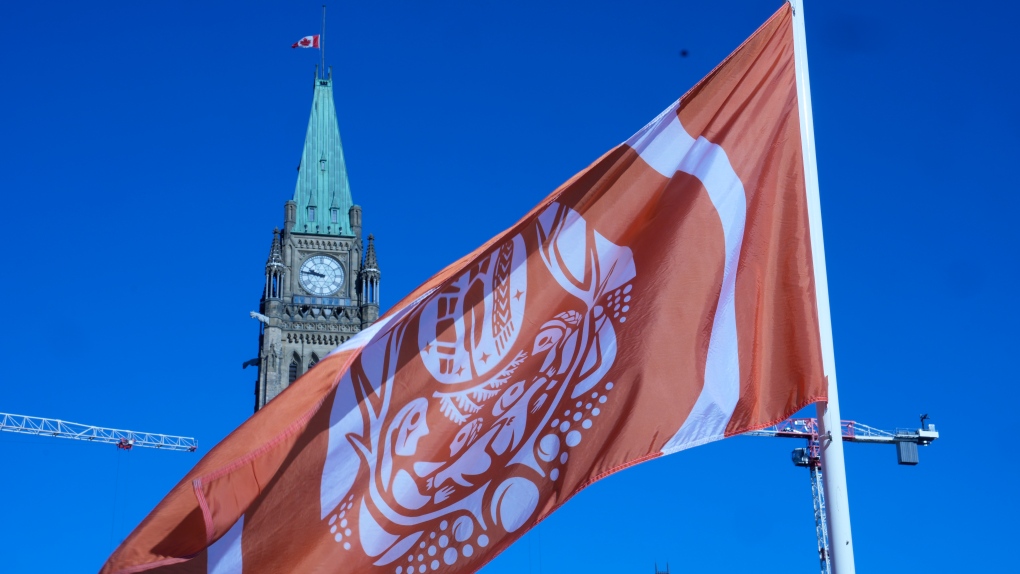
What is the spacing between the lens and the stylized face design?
11.6 meters

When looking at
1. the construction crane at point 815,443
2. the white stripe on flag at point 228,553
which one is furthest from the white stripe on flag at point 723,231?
the construction crane at point 815,443

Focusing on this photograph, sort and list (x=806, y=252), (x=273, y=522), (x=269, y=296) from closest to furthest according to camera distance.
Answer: (x=806, y=252) → (x=273, y=522) → (x=269, y=296)

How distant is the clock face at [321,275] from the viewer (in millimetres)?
121562

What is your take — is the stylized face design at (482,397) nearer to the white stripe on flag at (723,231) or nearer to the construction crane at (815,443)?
the white stripe on flag at (723,231)

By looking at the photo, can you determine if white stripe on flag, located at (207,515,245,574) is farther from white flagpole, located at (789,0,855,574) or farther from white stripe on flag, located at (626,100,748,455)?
white flagpole, located at (789,0,855,574)

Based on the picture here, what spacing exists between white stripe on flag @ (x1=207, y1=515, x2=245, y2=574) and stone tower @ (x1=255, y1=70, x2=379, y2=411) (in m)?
102

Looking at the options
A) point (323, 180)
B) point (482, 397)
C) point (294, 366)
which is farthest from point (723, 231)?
point (323, 180)

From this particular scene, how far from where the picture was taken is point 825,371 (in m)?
10.7

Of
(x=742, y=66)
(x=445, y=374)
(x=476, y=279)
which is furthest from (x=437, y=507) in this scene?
(x=742, y=66)

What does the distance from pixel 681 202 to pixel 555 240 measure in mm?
1052

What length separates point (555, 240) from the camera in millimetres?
12367

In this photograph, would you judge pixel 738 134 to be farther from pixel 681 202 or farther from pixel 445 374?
pixel 445 374

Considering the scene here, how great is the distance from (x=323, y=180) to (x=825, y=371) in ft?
390

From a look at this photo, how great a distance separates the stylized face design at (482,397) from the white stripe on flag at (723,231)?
746 millimetres
